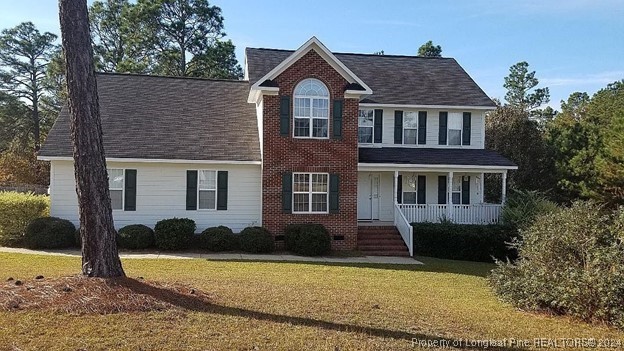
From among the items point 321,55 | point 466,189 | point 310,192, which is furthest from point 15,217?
point 466,189

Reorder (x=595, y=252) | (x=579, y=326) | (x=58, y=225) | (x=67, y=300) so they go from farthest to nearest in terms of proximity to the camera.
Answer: (x=58, y=225)
(x=595, y=252)
(x=579, y=326)
(x=67, y=300)

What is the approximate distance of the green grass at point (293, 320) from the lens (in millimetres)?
6602

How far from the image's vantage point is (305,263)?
653 inches

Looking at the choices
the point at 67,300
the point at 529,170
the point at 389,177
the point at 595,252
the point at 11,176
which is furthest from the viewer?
the point at 11,176

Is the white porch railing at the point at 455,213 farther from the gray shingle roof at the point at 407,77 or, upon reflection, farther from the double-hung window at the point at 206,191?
the double-hung window at the point at 206,191

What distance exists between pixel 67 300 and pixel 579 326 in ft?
27.5

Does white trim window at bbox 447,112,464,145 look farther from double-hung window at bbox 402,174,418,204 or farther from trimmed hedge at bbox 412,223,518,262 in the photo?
trimmed hedge at bbox 412,223,518,262

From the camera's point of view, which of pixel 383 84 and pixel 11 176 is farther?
pixel 11 176

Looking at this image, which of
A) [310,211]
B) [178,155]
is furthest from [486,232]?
[178,155]

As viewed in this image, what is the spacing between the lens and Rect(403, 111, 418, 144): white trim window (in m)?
23.8

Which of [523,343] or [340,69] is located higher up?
[340,69]

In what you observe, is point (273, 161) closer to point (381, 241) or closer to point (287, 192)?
point (287, 192)

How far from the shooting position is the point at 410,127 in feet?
78.2

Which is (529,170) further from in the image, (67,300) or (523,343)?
(67,300)
